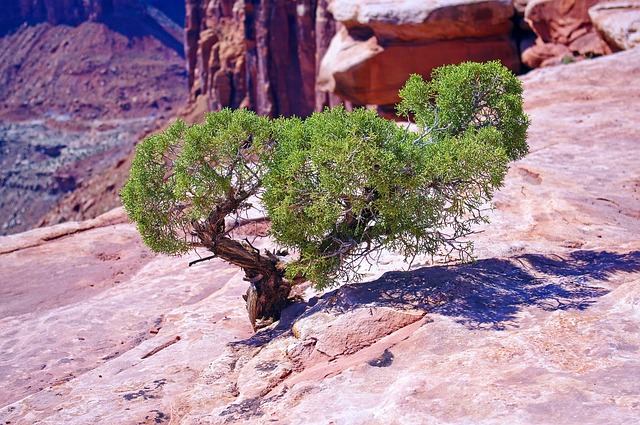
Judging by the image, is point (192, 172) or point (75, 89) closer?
point (192, 172)

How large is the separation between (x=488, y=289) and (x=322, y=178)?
231 centimetres

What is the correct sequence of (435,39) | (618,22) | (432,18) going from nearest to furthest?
(618,22) < (432,18) < (435,39)

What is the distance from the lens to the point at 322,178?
7711mm

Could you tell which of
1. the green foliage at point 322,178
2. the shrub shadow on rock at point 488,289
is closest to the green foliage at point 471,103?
the green foliage at point 322,178

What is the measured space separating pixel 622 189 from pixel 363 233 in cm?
671

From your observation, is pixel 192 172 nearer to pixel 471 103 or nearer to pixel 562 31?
pixel 471 103

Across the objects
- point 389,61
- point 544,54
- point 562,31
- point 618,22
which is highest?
point 618,22

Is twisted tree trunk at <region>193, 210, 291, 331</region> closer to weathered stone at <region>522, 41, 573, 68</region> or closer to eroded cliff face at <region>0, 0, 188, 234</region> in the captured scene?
weathered stone at <region>522, 41, 573, 68</region>

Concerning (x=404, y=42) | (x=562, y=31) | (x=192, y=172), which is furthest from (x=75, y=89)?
(x=192, y=172)

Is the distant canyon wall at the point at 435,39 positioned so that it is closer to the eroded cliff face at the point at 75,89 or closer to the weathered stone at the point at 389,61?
the weathered stone at the point at 389,61

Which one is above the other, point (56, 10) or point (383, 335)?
point (56, 10)

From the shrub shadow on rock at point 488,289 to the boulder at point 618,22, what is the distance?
48.1 feet

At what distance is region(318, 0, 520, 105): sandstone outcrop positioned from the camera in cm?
2420

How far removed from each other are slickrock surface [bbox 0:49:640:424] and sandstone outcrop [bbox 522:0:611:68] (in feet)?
34.7
